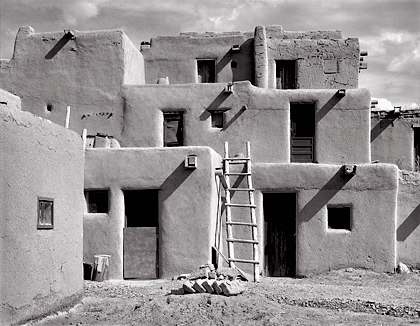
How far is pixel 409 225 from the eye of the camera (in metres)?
18.8

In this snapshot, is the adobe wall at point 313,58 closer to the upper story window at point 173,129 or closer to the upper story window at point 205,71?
the upper story window at point 205,71

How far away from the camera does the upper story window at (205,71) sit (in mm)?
22312

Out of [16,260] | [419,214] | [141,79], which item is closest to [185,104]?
[141,79]

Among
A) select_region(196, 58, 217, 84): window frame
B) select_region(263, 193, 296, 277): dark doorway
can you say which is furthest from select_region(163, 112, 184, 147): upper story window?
select_region(263, 193, 296, 277): dark doorway

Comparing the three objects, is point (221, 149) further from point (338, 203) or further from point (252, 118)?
point (338, 203)

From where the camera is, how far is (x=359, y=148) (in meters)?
19.2

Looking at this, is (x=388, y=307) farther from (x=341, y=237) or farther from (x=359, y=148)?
(x=359, y=148)

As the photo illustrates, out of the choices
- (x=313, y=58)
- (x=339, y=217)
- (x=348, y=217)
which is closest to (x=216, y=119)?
(x=313, y=58)

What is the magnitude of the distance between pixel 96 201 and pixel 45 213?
226 inches

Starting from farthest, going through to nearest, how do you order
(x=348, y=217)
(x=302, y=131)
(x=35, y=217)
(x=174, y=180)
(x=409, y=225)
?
(x=302, y=131) < (x=409, y=225) < (x=348, y=217) < (x=174, y=180) < (x=35, y=217)

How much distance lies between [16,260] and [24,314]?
2.71 ft

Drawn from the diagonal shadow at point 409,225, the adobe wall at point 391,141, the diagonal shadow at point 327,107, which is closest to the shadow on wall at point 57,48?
the diagonal shadow at point 327,107

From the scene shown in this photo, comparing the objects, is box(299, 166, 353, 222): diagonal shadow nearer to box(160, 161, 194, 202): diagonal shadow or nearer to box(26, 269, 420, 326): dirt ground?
box(26, 269, 420, 326): dirt ground

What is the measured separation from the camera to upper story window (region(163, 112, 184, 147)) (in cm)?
1945
